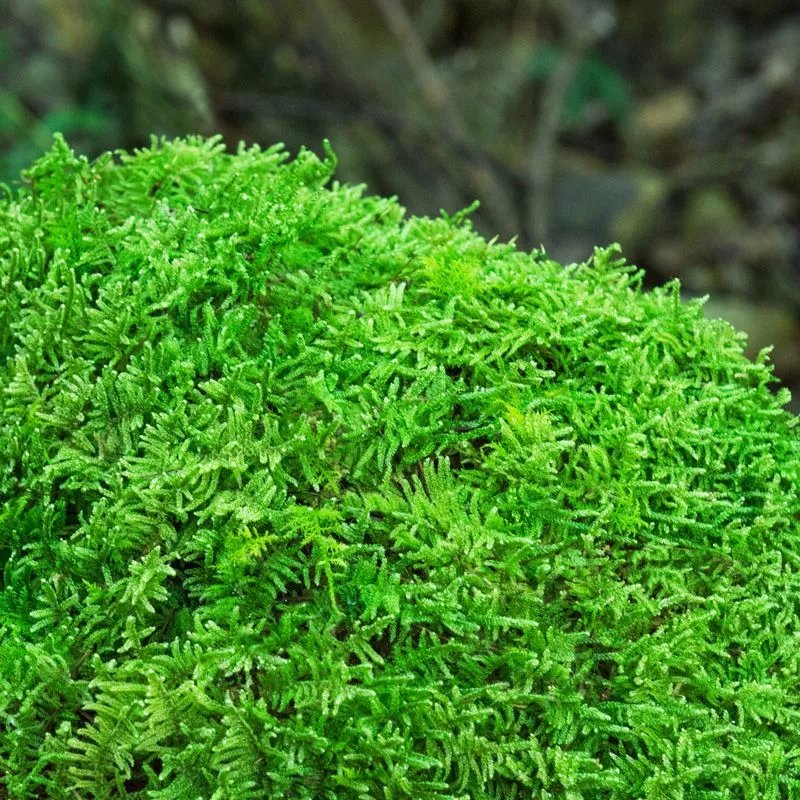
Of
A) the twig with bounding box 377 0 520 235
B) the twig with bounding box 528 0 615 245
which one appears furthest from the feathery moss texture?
the twig with bounding box 377 0 520 235

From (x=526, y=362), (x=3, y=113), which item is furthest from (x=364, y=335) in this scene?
(x=3, y=113)

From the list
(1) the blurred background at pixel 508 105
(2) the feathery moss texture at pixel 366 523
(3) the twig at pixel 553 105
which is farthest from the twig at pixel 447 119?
(2) the feathery moss texture at pixel 366 523

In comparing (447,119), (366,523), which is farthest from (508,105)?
(366,523)

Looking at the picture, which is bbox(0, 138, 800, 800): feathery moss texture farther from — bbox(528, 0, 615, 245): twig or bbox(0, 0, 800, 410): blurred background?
bbox(0, 0, 800, 410): blurred background

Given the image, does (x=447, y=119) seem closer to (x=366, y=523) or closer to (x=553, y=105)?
(x=553, y=105)

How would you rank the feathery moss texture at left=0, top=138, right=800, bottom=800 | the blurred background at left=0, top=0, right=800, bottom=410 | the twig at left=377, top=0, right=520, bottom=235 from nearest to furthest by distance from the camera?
the feathery moss texture at left=0, top=138, right=800, bottom=800
the blurred background at left=0, top=0, right=800, bottom=410
the twig at left=377, top=0, right=520, bottom=235

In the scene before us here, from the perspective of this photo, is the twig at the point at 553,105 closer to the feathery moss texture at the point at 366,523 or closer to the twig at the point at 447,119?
the twig at the point at 447,119

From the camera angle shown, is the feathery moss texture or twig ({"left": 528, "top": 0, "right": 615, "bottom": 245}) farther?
twig ({"left": 528, "top": 0, "right": 615, "bottom": 245})
